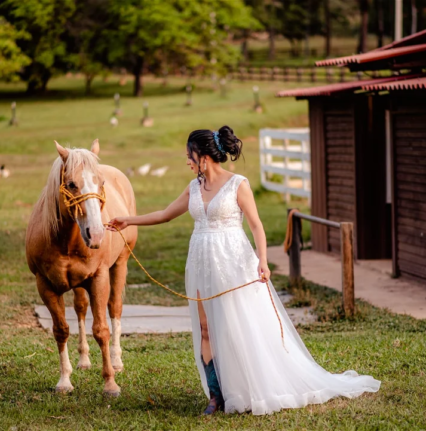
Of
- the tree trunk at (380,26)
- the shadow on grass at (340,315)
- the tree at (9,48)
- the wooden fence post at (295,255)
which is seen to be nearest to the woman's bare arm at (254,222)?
the shadow on grass at (340,315)

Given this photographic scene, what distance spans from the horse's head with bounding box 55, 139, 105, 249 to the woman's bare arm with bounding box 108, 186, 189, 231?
0.31 m

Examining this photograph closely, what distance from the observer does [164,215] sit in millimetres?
5973

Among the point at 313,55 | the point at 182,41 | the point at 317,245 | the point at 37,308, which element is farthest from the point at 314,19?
the point at 37,308

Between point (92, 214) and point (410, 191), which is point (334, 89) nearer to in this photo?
point (410, 191)

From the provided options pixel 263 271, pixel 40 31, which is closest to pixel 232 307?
pixel 263 271

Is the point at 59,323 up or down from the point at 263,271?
down

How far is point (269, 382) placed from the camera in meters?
5.52

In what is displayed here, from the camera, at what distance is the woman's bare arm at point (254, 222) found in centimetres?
549

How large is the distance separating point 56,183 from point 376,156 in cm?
818

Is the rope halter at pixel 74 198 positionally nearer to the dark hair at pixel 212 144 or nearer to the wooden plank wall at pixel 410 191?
the dark hair at pixel 212 144

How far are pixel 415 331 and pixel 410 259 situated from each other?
2.94 m

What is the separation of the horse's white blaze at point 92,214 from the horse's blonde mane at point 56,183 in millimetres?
83

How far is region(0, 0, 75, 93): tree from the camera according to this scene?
25.4 meters

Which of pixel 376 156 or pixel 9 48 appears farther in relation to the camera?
pixel 9 48
